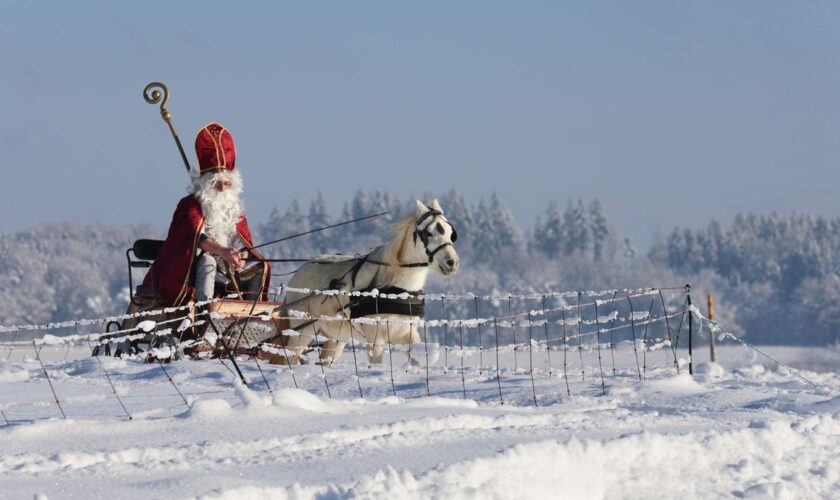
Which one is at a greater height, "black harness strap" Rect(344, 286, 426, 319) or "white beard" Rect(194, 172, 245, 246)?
"white beard" Rect(194, 172, 245, 246)

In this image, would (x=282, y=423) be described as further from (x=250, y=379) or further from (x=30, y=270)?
(x=30, y=270)

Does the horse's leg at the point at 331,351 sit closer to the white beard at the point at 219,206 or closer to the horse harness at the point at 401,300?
the horse harness at the point at 401,300

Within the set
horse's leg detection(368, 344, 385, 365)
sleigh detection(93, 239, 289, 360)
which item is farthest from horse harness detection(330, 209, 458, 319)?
sleigh detection(93, 239, 289, 360)

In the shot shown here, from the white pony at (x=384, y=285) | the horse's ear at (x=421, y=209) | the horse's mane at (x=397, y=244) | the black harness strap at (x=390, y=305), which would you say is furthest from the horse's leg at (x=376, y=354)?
the horse's ear at (x=421, y=209)

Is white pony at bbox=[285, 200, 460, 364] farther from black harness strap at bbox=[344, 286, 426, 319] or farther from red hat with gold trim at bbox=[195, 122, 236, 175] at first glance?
red hat with gold trim at bbox=[195, 122, 236, 175]

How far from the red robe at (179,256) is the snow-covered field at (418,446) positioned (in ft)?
9.24

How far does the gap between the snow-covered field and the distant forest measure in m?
80.5

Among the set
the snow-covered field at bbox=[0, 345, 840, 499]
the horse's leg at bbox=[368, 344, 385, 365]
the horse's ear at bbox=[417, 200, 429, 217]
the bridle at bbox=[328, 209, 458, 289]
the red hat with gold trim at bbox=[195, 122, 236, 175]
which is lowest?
the snow-covered field at bbox=[0, 345, 840, 499]

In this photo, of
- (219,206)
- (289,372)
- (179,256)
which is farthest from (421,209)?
(179,256)

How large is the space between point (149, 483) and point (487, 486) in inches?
58.4

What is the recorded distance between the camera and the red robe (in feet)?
41.3

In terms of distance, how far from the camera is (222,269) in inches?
514

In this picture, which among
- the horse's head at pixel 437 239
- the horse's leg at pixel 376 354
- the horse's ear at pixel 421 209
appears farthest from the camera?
the horse's ear at pixel 421 209

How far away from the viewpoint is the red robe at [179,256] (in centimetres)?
1259
